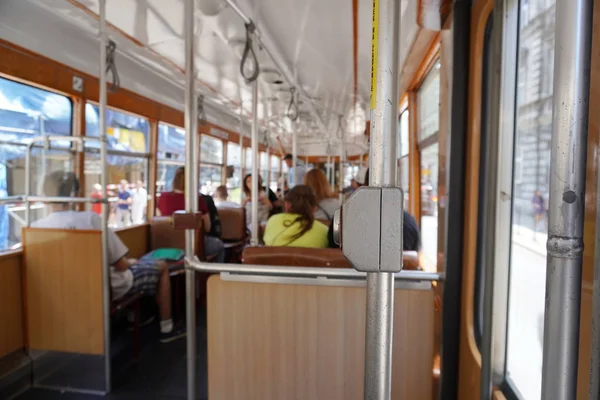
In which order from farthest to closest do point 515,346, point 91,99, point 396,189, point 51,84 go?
point 91,99 → point 51,84 → point 515,346 → point 396,189

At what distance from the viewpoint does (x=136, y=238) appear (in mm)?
4441

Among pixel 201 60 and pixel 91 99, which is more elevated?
pixel 201 60

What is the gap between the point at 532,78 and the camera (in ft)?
4.06

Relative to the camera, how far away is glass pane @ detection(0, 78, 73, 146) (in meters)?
2.75

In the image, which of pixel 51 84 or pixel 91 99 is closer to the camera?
pixel 51 84

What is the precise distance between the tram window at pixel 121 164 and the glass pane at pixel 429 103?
271 cm

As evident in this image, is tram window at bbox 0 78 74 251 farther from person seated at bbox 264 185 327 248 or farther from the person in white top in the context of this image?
person seated at bbox 264 185 327 248

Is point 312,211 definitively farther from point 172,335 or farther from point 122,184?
point 122,184

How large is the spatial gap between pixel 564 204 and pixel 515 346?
41.7 inches

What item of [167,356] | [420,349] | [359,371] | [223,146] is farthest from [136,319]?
[223,146]

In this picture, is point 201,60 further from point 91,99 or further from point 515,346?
point 515,346

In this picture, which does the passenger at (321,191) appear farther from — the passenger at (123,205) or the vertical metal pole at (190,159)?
the vertical metal pole at (190,159)

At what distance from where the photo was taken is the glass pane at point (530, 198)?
1121 millimetres

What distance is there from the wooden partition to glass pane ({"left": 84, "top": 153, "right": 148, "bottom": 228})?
247 cm
